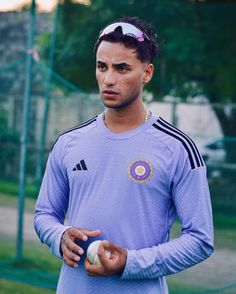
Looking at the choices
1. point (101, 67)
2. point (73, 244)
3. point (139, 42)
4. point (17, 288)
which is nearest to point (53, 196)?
point (73, 244)

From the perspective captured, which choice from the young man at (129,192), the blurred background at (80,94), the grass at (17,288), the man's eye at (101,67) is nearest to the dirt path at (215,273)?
the blurred background at (80,94)

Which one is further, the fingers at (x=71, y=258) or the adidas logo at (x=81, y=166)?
the adidas logo at (x=81, y=166)

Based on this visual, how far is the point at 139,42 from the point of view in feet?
7.82

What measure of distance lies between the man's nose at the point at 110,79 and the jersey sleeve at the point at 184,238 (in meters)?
0.34

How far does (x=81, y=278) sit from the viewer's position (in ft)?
7.74

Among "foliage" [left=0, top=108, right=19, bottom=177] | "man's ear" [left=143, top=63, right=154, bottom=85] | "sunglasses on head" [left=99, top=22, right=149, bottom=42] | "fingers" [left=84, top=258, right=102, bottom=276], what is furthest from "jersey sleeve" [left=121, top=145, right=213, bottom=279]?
"foliage" [left=0, top=108, right=19, bottom=177]

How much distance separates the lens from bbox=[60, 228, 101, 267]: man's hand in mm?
2248

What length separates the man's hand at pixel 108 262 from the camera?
2.16 metres

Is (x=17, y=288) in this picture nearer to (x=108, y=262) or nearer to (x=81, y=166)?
(x=81, y=166)

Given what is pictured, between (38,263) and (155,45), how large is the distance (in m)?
3.97

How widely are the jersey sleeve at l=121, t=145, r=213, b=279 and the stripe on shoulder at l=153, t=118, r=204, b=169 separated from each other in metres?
0.02

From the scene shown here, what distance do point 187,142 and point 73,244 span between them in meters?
0.52

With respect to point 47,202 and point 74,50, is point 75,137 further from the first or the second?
point 74,50

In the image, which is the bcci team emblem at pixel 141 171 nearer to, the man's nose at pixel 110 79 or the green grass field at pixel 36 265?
the man's nose at pixel 110 79
